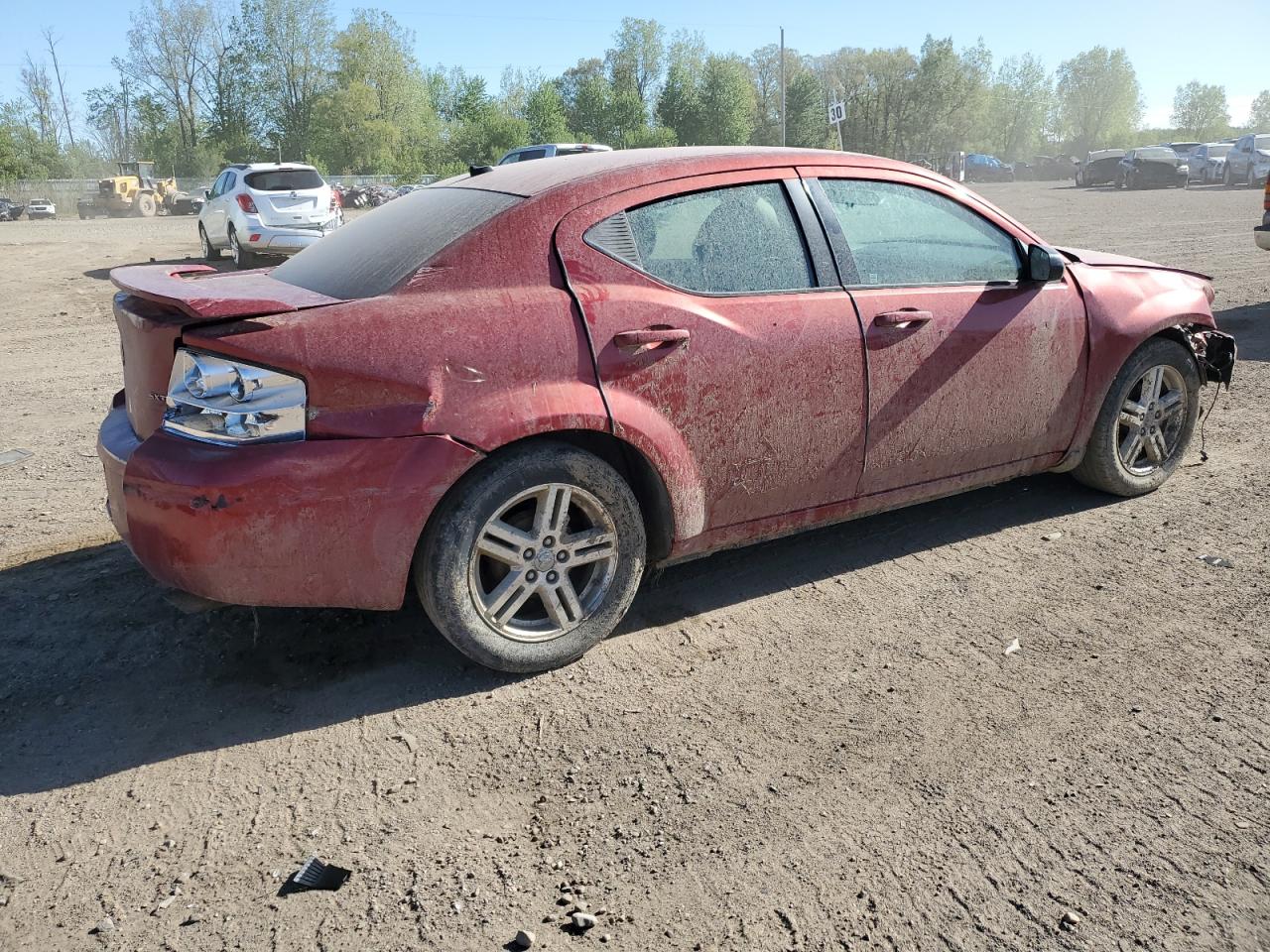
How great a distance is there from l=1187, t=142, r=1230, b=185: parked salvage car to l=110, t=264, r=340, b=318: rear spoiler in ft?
145

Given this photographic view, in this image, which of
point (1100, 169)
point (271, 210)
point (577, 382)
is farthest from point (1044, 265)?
point (1100, 169)

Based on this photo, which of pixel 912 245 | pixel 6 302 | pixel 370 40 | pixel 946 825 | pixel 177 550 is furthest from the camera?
pixel 370 40

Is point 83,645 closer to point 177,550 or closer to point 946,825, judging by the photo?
point 177,550

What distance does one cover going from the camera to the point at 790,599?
397 centimetres

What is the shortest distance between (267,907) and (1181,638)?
3.00m

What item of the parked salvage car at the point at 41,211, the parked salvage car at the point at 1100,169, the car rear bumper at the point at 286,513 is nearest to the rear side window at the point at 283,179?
the car rear bumper at the point at 286,513

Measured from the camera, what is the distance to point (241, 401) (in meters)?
2.97

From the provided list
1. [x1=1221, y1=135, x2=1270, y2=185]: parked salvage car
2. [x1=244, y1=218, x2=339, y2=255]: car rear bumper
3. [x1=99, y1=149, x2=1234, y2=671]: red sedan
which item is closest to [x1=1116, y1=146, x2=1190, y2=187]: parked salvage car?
[x1=1221, y1=135, x2=1270, y2=185]: parked salvage car

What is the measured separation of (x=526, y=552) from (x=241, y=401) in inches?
38.3

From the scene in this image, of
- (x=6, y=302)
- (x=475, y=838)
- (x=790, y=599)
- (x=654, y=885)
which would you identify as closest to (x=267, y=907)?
(x=475, y=838)

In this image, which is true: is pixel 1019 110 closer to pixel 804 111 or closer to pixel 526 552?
pixel 804 111

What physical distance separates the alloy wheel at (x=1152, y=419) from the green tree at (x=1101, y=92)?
525 ft

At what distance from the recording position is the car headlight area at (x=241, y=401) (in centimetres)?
296

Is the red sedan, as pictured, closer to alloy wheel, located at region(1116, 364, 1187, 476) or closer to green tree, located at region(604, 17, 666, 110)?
alloy wheel, located at region(1116, 364, 1187, 476)
